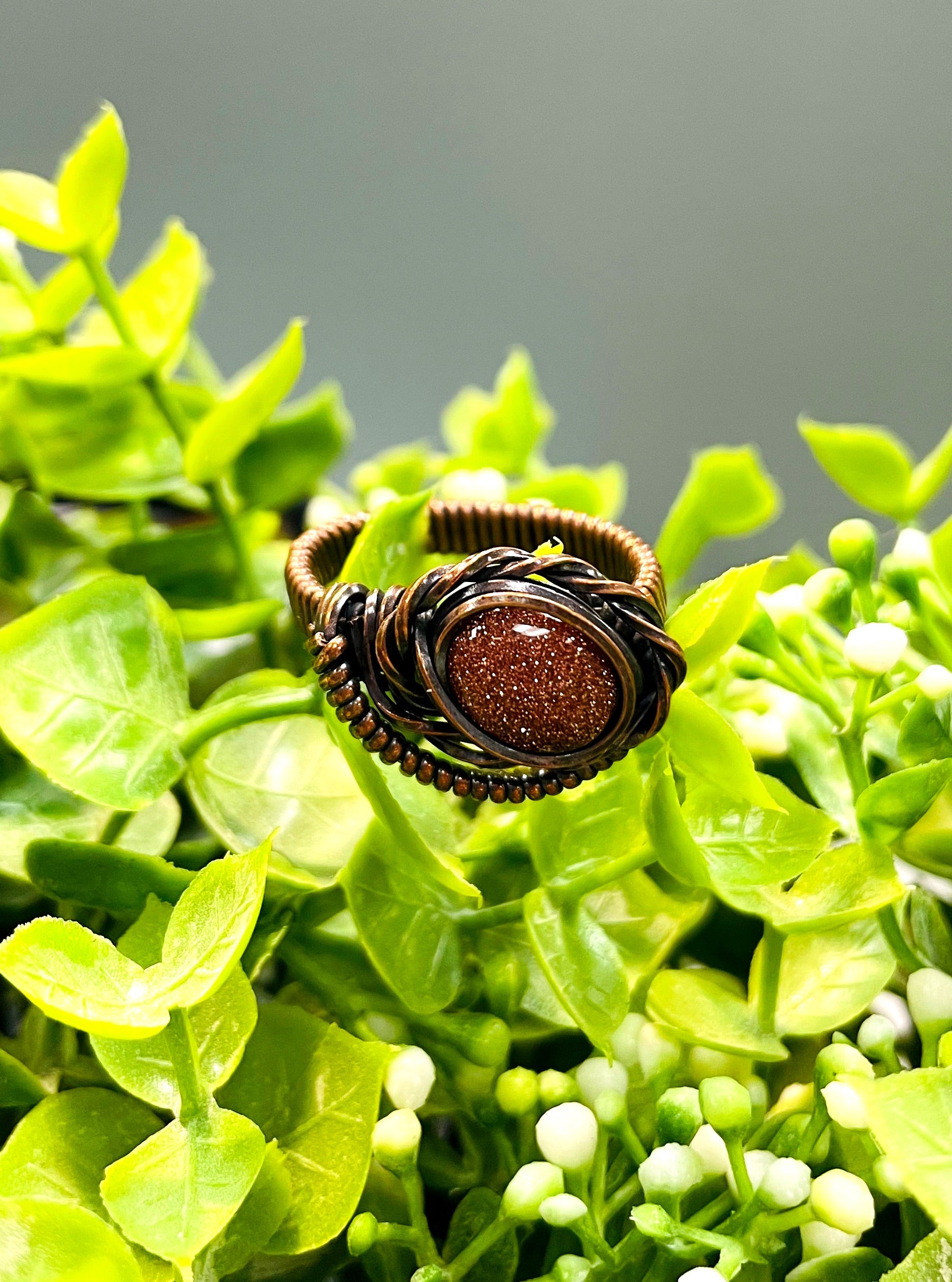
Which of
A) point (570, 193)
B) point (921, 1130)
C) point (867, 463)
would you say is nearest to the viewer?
point (921, 1130)

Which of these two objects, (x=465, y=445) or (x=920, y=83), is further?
(x=920, y=83)

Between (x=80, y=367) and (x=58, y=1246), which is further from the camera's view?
(x=80, y=367)

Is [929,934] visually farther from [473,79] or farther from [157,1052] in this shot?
[473,79]

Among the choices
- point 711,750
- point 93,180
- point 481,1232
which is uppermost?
point 93,180

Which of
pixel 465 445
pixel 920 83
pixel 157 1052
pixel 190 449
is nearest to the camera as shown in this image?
pixel 157 1052

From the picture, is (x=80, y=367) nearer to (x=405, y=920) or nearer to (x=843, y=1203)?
(x=405, y=920)

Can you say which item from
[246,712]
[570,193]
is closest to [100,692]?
[246,712]

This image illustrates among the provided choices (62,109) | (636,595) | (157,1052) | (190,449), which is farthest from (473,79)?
(157,1052)

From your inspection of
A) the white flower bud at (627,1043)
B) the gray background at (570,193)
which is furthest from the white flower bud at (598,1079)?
the gray background at (570,193)
